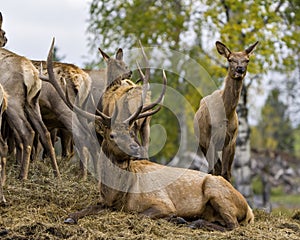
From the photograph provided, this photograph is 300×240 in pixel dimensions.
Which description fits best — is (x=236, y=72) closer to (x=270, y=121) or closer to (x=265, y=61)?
(x=265, y=61)

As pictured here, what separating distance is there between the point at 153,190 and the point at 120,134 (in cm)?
94

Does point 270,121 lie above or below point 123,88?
below

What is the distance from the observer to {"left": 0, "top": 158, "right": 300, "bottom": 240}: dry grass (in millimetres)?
8227

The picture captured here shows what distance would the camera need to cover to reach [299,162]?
43688 millimetres

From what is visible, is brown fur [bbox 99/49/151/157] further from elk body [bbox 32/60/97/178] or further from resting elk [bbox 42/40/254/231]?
resting elk [bbox 42/40/254/231]

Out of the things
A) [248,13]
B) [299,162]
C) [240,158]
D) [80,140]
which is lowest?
[299,162]

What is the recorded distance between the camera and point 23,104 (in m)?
11.1

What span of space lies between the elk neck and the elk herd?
17mm

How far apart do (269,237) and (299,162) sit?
3571 centimetres

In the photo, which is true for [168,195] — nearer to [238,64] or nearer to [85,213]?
[85,213]

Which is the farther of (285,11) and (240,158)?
(285,11)

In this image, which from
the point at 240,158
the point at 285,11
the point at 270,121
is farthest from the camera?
the point at 270,121

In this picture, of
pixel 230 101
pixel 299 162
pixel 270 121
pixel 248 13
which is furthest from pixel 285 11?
pixel 270 121

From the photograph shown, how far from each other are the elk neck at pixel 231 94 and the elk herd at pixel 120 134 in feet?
0.06
